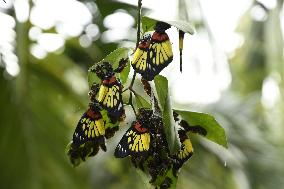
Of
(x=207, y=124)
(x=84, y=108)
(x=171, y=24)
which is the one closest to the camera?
(x=171, y=24)

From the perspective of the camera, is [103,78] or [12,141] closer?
[103,78]

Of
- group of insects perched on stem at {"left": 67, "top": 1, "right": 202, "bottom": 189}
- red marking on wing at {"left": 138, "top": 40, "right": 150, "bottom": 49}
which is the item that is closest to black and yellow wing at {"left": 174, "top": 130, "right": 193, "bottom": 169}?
group of insects perched on stem at {"left": 67, "top": 1, "right": 202, "bottom": 189}

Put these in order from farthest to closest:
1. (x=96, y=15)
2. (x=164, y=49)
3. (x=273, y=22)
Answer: (x=96, y=15) < (x=273, y=22) < (x=164, y=49)

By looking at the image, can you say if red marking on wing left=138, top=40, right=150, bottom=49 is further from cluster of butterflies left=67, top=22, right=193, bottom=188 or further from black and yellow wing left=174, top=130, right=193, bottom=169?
black and yellow wing left=174, top=130, right=193, bottom=169

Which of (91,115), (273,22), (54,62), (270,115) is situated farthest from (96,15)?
(91,115)

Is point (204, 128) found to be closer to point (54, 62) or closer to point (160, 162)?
point (160, 162)

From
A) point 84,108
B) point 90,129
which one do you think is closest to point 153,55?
point 90,129

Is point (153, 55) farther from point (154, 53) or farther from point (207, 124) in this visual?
point (207, 124)
